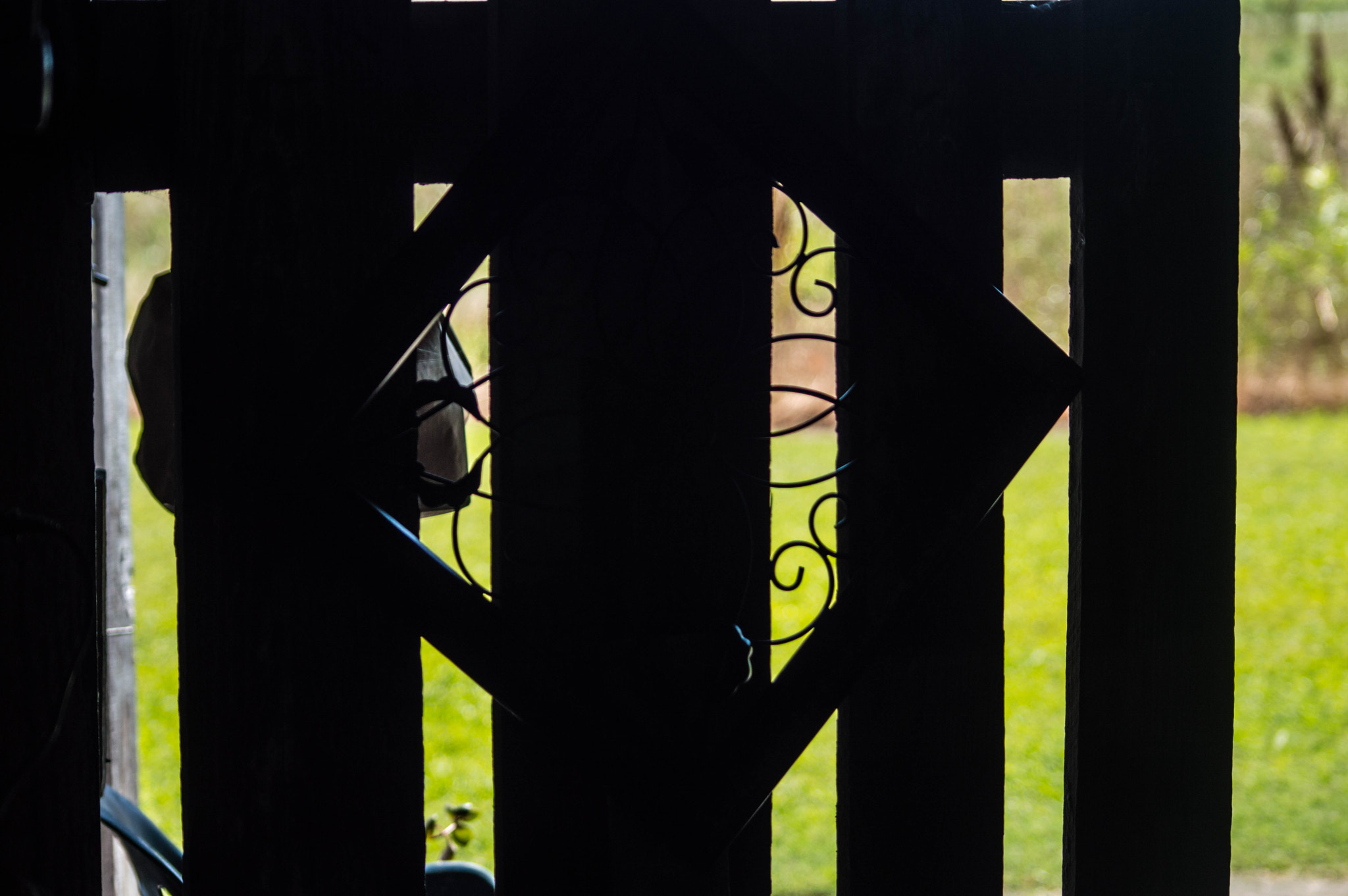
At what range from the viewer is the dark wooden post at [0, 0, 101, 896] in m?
1.07

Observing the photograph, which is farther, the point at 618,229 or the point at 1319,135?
the point at 1319,135

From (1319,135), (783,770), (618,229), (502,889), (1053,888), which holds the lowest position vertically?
(1053,888)

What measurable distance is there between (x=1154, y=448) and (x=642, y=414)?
55 centimetres

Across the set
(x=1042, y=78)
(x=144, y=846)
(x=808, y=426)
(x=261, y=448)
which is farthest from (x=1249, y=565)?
(x=261, y=448)

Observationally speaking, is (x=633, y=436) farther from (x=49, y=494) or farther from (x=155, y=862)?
(x=155, y=862)

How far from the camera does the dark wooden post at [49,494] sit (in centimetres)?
107

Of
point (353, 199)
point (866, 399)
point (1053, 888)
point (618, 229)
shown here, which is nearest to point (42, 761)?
point (353, 199)

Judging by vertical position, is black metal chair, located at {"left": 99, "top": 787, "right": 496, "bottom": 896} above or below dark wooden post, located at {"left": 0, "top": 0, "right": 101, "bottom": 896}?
below

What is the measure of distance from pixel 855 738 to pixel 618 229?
59cm

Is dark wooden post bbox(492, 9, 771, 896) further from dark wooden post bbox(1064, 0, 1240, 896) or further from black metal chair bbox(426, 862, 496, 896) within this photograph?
black metal chair bbox(426, 862, 496, 896)

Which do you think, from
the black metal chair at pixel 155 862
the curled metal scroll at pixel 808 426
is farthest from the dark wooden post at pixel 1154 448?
the black metal chair at pixel 155 862

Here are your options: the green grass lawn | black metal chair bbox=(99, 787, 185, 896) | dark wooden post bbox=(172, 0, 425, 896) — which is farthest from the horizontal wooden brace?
the green grass lawn

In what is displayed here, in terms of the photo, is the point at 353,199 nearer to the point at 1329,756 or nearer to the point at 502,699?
the point at 502,699

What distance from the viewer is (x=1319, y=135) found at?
1091 centimetres
